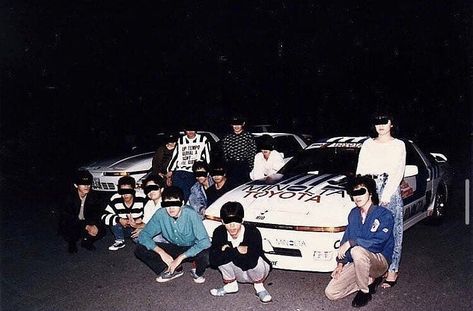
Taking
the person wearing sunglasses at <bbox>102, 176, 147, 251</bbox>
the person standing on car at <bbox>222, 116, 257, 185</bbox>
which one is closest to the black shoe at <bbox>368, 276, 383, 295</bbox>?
the person standing on car at <bbox>222, 116, 257, 185</bbox>

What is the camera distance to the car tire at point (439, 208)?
700cm

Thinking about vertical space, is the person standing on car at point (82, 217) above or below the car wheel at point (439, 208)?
above

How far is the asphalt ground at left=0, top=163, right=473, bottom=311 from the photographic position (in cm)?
445

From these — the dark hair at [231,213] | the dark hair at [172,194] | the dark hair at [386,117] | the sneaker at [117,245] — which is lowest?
the sneaker at [117,245]

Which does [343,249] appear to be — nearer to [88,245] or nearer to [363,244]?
[363,244]

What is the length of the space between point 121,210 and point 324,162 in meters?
2.63

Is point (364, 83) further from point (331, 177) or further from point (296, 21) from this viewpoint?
point (331, 177)

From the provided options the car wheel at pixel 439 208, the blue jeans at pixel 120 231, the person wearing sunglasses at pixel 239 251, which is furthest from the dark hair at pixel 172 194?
the car wheel at pixel 439 208

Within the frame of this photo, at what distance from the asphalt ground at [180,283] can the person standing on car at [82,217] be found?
0.19 m

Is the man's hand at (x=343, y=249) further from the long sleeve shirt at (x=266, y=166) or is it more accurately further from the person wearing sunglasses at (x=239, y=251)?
the long sleeve shirt at (x=266, y=166)

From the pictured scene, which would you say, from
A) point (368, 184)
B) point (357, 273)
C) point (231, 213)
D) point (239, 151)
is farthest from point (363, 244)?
point (239, 151)

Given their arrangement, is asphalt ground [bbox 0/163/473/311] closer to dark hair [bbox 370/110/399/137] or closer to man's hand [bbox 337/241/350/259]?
man's hand [bbox 337/241/350/259]

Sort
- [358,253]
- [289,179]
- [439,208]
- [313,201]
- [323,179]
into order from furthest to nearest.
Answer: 1. [439,208]
2. [289,179]
3. [323,179]
4. [313,201]
5. [358,253]

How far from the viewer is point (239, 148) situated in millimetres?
6867
